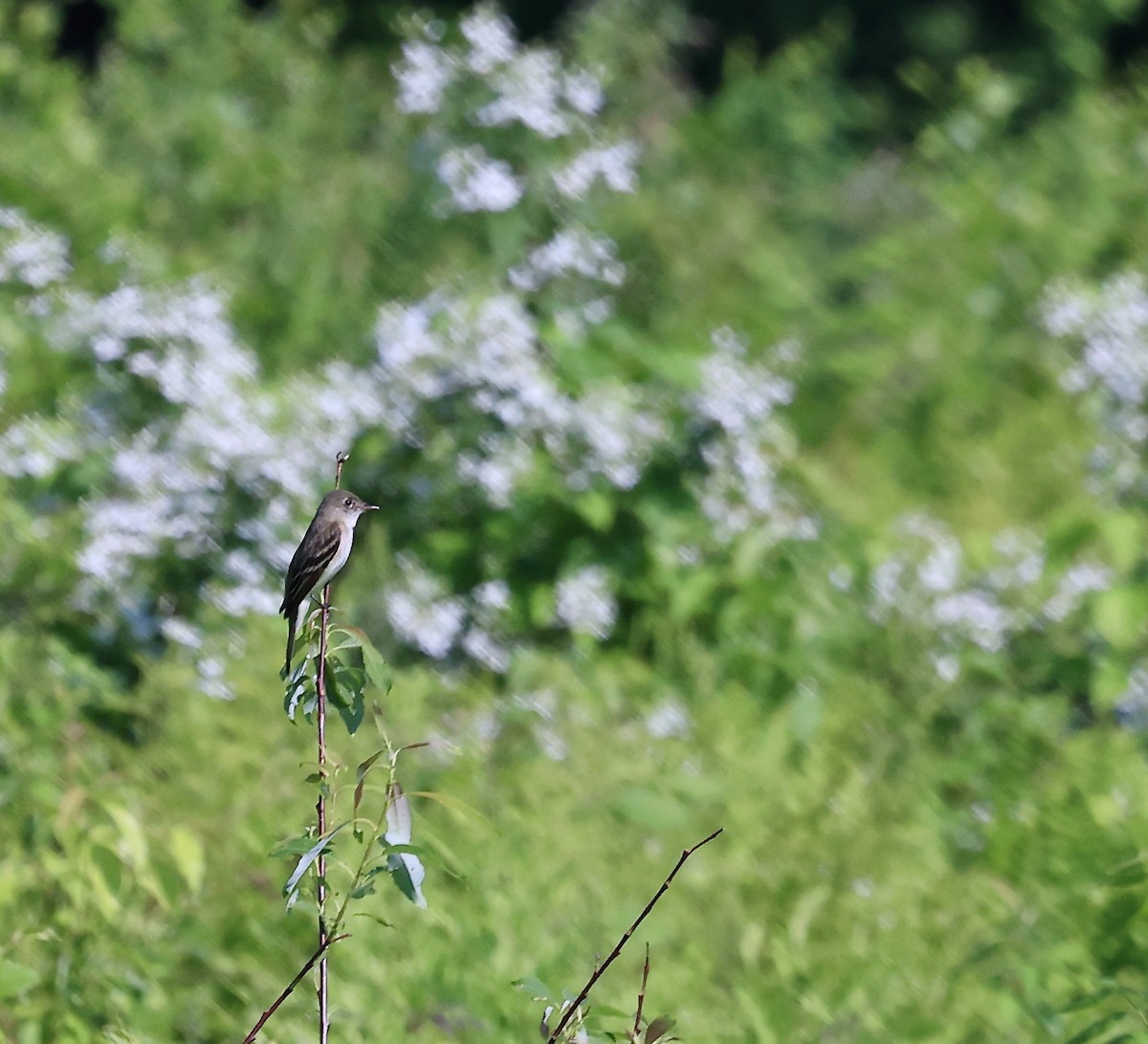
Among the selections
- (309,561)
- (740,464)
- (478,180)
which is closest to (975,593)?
(740,464)

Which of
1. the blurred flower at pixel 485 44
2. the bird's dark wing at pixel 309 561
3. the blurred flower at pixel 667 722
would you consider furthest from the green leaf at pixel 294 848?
the blurred flower at pixel 485 44

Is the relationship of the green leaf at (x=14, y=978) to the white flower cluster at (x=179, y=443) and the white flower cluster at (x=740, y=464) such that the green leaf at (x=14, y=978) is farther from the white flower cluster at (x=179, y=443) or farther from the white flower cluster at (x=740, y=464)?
the white flower cluster at (x=740, y=464)

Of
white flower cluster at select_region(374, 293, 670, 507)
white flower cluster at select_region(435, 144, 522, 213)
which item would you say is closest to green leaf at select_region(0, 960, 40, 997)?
white flower cluster at select_region(374, 293, 670, 507)

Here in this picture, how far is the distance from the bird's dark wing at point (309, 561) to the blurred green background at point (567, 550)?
45 cm

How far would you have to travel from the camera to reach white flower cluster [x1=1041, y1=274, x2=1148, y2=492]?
17.2 ft

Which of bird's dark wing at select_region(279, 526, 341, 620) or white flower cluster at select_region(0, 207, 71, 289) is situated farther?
white flower cluster at select_region(0, 207, 71, 289)

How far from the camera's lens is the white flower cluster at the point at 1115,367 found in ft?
17.2

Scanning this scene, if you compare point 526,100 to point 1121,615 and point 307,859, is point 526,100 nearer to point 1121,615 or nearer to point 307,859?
point 1121,615

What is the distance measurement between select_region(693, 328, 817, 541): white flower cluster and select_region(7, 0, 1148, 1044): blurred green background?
0.04 ft

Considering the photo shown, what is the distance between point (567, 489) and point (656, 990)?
78.9 inches

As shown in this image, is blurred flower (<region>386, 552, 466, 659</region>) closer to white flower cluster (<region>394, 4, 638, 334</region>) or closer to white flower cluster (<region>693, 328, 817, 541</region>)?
white flower cluster (<region>693, 328, 817, 541</region>)

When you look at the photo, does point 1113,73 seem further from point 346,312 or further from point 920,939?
point 920,939

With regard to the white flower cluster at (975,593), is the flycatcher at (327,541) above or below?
above

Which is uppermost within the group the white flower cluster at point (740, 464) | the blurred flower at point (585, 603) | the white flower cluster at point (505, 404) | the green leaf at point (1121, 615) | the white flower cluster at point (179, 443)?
the green leaf at point (1121, 615)
